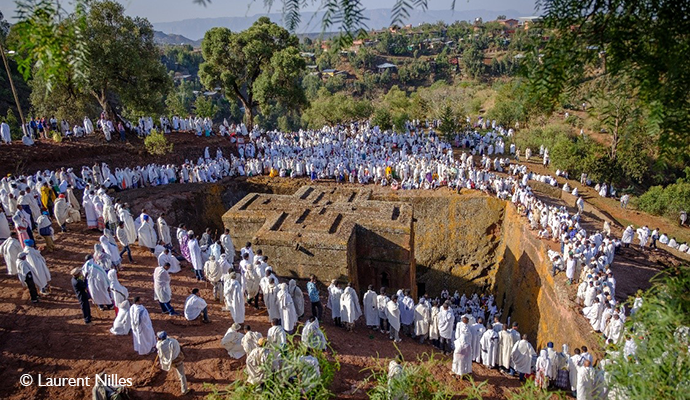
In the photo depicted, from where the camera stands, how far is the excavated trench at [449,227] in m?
15.8

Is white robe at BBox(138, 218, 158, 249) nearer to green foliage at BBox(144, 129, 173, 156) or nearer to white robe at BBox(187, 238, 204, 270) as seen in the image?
white robe at BBox(187, 238, 204, 270)

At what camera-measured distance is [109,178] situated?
1638cm

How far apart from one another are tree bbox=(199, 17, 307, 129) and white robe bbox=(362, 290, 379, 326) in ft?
61.1

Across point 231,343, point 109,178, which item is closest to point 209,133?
point 109,178

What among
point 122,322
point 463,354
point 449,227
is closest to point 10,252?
point 122,322

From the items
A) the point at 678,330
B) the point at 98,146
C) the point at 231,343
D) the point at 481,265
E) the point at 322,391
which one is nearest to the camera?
the point at 678,330

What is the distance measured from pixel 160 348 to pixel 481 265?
1475cm

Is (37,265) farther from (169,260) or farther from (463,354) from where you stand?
(463,354)

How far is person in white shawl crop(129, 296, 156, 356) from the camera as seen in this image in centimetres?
676

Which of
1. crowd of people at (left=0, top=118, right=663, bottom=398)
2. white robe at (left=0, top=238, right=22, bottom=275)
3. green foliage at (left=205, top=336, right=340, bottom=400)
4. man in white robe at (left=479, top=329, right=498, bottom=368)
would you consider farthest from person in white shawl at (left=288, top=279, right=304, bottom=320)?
white robe at (left=0, top=238, right=22, bottom=275)

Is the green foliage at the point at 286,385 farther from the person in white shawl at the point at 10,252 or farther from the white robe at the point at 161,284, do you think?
the person in white shawl at the point at 10,252

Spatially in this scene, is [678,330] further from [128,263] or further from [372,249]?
[128,263]

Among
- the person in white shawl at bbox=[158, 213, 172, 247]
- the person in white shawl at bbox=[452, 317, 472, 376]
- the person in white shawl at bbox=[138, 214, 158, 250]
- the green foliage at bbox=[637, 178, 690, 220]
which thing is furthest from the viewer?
the green foliage at bbox=[637, 178, 690, 220]

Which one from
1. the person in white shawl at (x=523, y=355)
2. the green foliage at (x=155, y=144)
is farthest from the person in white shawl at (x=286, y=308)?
the green foliage at (x=155, y=144)
